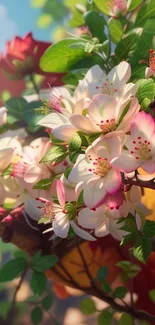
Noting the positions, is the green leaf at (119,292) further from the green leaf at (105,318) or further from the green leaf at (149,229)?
the green leaf at (149,229)

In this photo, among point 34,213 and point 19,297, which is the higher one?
point 34,213

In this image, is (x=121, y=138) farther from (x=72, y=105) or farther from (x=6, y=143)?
(x=6, y=143)

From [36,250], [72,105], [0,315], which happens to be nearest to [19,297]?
[0,315]

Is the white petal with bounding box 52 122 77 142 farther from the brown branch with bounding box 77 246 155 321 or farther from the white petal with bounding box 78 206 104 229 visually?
the brown branch with bounding box 77 246 155 321

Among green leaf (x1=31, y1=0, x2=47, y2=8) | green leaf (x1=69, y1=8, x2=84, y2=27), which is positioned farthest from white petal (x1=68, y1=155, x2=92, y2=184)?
green leaf (x1=31, y1=0, x2=47, y2=8)

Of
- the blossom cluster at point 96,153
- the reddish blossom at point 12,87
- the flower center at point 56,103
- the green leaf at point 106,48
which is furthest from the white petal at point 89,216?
the reddish blossom at point 12,87

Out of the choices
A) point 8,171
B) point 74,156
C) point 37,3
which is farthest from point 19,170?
point 37,3

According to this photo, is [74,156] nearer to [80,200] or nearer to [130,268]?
[80,200]
